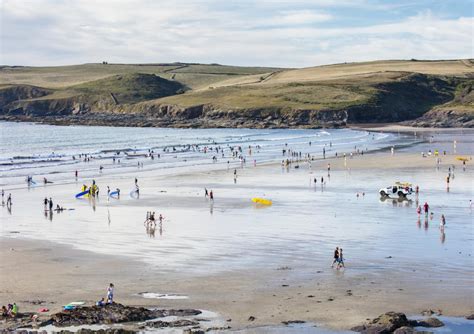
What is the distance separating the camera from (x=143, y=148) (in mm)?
120625

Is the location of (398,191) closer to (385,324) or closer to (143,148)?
(385,324)

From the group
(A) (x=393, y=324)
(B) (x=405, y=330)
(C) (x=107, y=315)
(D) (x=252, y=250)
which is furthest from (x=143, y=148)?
(B) (x=405, y=330)

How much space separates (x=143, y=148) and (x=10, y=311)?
95129 mm

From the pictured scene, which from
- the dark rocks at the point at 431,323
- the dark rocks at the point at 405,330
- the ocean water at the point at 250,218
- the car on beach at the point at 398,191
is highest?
the car on beach at the point at 398,191

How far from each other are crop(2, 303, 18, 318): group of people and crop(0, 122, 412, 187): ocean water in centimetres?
4538

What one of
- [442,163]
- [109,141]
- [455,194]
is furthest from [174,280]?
[109,141]

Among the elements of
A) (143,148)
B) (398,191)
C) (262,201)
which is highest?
(143,148)

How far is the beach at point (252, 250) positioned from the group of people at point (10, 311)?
1.04 meters

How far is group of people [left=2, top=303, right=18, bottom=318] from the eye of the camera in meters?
25.9

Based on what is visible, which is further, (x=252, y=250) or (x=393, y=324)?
(x=252, y=250)

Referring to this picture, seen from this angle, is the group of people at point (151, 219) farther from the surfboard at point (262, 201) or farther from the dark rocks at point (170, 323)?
the dark rocks at point (170, 323)

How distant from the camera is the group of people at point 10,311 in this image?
84.9 feet

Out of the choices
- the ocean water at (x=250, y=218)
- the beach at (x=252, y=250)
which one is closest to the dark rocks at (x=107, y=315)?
the beach at (x=252, y=250)

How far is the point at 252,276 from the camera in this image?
32125 millimetres
